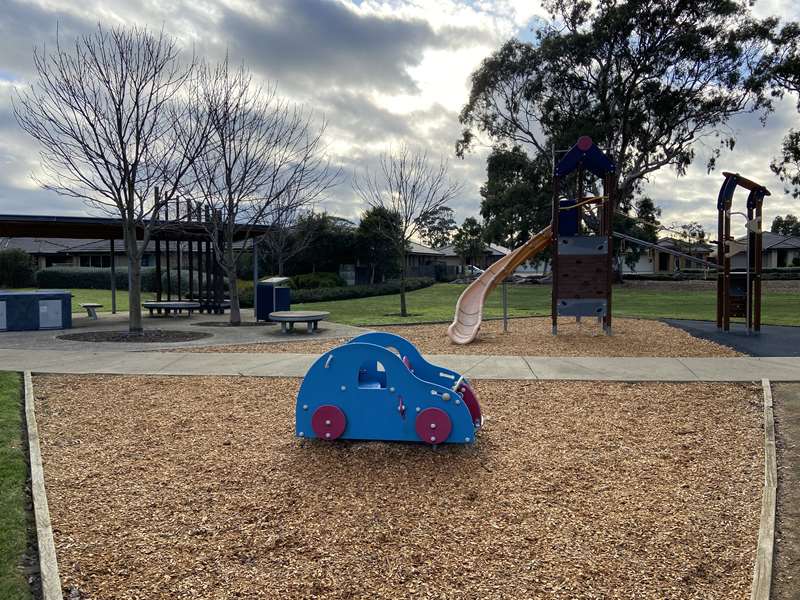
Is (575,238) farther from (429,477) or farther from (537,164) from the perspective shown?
(537,164)

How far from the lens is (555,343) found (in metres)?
11.6

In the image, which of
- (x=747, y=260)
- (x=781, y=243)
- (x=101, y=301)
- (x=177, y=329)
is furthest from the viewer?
(x=781, y=243)

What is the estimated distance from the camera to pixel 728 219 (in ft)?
47.6

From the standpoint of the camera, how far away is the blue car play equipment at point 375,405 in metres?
4.87

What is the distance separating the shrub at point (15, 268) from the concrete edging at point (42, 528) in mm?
36932

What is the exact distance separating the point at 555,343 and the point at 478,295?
3279 millimetres

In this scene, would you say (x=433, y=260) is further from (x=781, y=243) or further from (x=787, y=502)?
(x=787, y=502)

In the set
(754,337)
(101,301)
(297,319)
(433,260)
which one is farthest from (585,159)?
(433,260)

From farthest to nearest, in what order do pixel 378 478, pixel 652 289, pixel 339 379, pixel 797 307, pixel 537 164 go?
pixel 537 164, pixel 652 289, pixel 797 307, pixel 339 379, pixel 378 478

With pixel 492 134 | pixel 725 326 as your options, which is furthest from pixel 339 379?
pixel 492 134

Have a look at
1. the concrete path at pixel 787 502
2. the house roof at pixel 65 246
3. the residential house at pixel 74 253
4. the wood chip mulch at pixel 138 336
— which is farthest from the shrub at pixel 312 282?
the concrete path at pixel 787 502

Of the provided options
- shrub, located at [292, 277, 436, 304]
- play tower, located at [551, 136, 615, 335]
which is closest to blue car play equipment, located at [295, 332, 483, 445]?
play tower, located at [551, 136, 615, 335]

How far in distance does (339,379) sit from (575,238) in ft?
31.3

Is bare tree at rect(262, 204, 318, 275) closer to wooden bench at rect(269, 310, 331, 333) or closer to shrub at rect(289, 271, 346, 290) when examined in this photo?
shrub at rect(289, 271, 346, 290)
